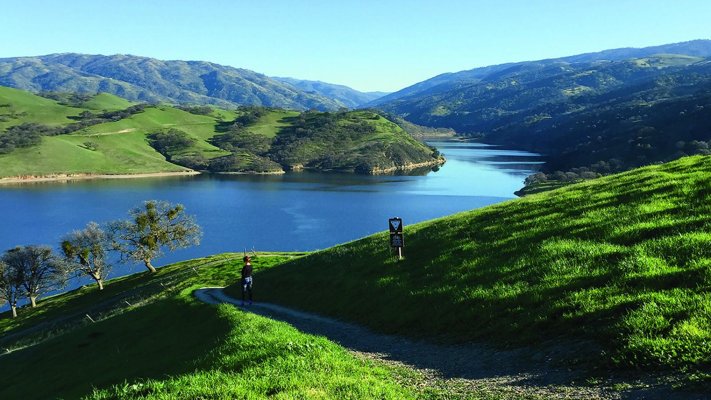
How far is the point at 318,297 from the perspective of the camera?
112ft

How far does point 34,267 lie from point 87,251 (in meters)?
12.0

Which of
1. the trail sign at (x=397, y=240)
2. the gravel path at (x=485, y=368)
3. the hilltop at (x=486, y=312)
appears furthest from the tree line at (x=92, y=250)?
the gravel path at (x=485, y=368)

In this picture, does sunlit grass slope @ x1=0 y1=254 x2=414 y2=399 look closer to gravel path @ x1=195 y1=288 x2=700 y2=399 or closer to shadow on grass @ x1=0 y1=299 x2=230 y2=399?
shadow on grass @ x1=0 y1=299 x2=230 y2=399

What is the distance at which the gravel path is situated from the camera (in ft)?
41.8

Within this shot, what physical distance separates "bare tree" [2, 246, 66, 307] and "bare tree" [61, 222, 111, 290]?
386 centimetres

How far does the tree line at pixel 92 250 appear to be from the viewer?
341ft

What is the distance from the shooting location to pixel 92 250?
352ft

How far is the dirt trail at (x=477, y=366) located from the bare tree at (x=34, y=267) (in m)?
105

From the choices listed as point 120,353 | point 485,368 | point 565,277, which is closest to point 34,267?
point 120,353

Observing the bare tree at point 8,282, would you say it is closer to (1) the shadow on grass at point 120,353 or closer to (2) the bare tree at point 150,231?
(2) the bare tree at point 150,231

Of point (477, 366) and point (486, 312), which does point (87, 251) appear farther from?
point (477, 366)

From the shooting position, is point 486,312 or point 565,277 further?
point 486,312

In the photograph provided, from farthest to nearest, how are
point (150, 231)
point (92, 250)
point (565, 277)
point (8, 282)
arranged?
point (92, 250) → point (150, 231) → point (8, 282) → point (565, 277)

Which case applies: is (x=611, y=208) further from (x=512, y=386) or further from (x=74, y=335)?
(x=74, y=335)
